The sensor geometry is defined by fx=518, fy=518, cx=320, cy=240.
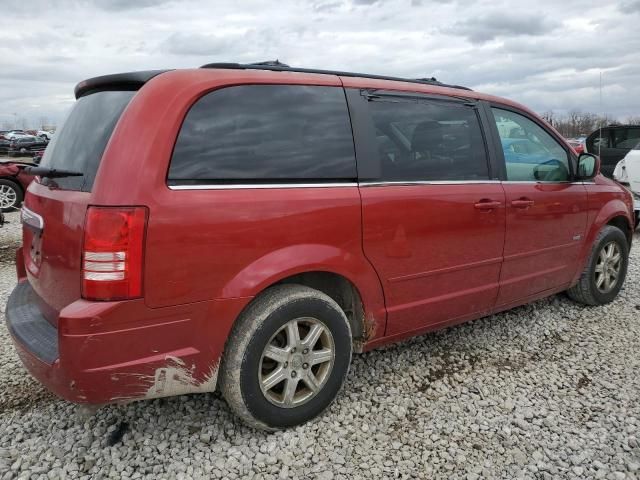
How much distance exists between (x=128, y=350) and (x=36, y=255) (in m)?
0.88

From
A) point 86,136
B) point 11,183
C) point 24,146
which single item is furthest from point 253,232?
point 24,146

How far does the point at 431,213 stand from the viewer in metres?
3.01

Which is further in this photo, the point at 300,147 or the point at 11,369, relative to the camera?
the point at 11,369

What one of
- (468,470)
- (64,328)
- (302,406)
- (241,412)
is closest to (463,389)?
(468,470)

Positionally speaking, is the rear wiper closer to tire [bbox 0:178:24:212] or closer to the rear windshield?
the rear windshield

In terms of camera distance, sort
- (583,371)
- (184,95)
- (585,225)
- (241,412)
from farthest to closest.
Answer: (585,225), (583,371), (241,412), (184,95)

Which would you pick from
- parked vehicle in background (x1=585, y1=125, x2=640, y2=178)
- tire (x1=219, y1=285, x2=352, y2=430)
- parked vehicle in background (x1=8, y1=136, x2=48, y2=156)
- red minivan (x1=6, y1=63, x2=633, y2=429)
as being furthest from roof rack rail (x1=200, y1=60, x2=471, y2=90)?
parked vehicle in background (x1=8, y1=136, x2=48, y2=156)

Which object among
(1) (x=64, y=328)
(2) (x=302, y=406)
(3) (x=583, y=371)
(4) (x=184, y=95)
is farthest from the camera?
(3) (x=583, y=371)

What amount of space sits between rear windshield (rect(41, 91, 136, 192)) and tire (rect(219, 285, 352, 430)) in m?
0.97

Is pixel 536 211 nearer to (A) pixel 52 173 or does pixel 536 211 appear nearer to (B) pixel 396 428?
(B) pixel 396 428

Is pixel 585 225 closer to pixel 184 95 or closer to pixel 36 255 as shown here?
pixel 184 95

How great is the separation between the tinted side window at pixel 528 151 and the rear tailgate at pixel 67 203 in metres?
2.53

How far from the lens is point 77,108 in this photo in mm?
2756

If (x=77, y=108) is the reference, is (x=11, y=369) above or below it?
below
